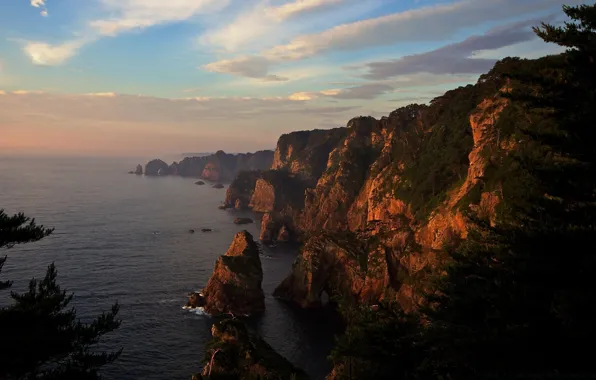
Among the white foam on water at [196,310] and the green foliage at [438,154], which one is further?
the green foliage at [438,154]

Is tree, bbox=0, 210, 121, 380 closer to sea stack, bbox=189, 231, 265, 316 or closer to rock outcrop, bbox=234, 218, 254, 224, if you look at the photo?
sea stack, bbox=189, 231, 265, 316

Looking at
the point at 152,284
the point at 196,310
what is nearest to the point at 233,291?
the point at 196,310

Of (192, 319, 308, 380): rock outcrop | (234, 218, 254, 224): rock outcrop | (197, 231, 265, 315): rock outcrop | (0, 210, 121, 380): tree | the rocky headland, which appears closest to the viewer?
(0, 210, 121, 380): tree

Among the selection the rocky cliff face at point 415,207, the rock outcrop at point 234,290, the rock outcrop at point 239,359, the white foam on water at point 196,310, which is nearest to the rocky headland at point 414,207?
the rocky cliff face at point 415,207

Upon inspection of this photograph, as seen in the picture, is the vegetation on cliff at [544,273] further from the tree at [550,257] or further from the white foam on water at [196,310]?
the white foam on water at [196,310]

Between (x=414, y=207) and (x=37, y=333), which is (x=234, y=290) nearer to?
(x=414, y=207)

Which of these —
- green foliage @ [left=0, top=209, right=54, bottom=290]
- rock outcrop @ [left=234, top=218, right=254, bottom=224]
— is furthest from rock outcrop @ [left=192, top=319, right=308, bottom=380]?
rock outcrop @ [left=234, top=218, right=254, bottom=224]
